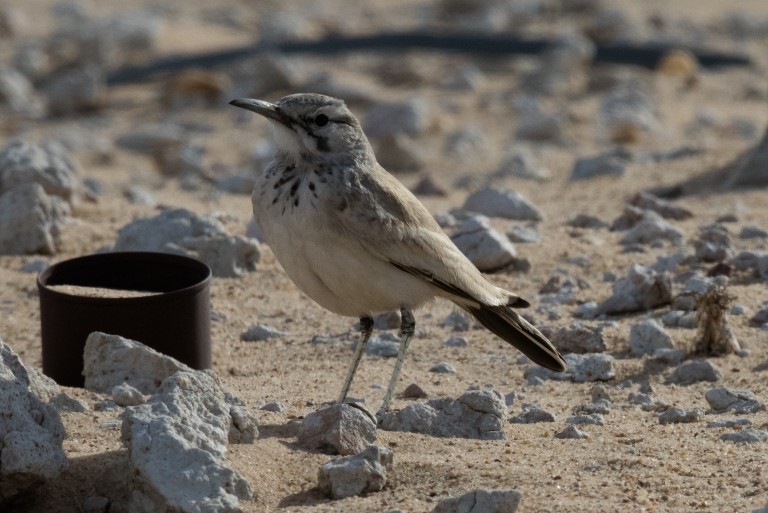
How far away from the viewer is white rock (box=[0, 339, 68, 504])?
13.5 feet

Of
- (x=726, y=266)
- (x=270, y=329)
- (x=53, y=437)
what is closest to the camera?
(x=53, y=437)

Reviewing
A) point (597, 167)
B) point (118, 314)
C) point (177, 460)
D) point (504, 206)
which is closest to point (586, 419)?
point (177, 460)

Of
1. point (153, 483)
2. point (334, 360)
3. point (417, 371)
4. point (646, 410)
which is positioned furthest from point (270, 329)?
point (153, 483)

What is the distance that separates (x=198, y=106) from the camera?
508 inches

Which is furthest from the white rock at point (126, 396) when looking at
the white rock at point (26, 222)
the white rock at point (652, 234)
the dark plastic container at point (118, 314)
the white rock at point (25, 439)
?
the white rock at point (652, 234)

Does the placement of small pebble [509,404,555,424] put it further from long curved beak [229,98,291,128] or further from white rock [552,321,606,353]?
long curved beak [229,98,291,128]

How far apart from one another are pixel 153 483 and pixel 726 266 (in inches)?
153

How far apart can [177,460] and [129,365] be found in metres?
1.20

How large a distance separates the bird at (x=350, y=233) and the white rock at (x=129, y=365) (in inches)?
27.1

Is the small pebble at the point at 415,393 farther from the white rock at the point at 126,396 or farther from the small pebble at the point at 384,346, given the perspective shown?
the white rock at the point at 126,396

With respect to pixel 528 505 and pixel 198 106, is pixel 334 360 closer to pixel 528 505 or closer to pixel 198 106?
pixel 528 505

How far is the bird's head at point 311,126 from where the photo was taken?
4.94 meters

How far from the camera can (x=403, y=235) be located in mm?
4895

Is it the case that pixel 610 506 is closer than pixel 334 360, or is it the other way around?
pixel 610 506
